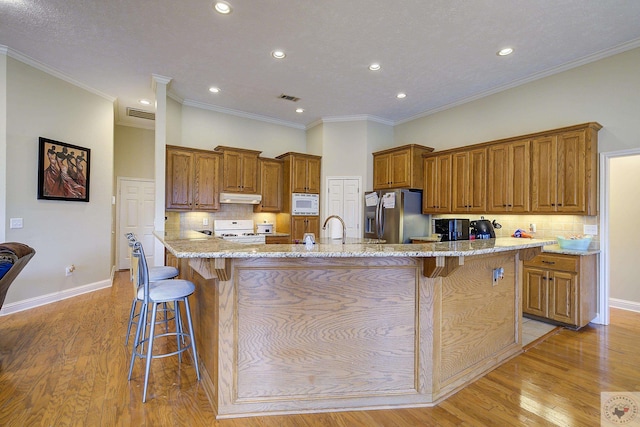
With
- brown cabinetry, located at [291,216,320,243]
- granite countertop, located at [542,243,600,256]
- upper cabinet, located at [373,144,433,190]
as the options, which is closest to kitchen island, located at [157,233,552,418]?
granite countertop, located at [542,243,600,256]

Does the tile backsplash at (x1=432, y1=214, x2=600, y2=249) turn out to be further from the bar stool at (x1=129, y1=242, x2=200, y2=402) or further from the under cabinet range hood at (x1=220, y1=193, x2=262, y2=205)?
the bar stool at (x1=129, y1=242, x2=200, y2=402)

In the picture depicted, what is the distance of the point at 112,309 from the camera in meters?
3.98

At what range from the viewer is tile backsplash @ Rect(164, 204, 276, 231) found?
4.98 metres

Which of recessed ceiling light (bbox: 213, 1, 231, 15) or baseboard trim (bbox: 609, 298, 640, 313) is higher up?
recessed ceiling light (bbox: 213, 1, 231, 15)

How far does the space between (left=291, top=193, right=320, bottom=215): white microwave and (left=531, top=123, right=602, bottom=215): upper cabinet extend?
339 centimetres

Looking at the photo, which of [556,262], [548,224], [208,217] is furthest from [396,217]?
[208,217]

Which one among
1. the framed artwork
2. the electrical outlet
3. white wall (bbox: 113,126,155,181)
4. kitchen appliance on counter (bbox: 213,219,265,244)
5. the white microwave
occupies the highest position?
white wall (bbox: 113,126,155,181)

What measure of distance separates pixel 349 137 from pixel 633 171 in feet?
13.6

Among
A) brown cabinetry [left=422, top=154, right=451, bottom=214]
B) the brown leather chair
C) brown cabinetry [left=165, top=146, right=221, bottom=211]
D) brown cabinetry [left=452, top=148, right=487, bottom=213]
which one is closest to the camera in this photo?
the brown leather chair

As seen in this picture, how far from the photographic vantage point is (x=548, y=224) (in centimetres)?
404

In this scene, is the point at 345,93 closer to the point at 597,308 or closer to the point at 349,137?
the point at 349,137

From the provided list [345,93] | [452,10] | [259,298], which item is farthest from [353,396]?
[345,93]

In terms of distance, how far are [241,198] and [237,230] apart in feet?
2.05

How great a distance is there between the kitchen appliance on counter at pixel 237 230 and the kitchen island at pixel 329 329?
3.00 metres
